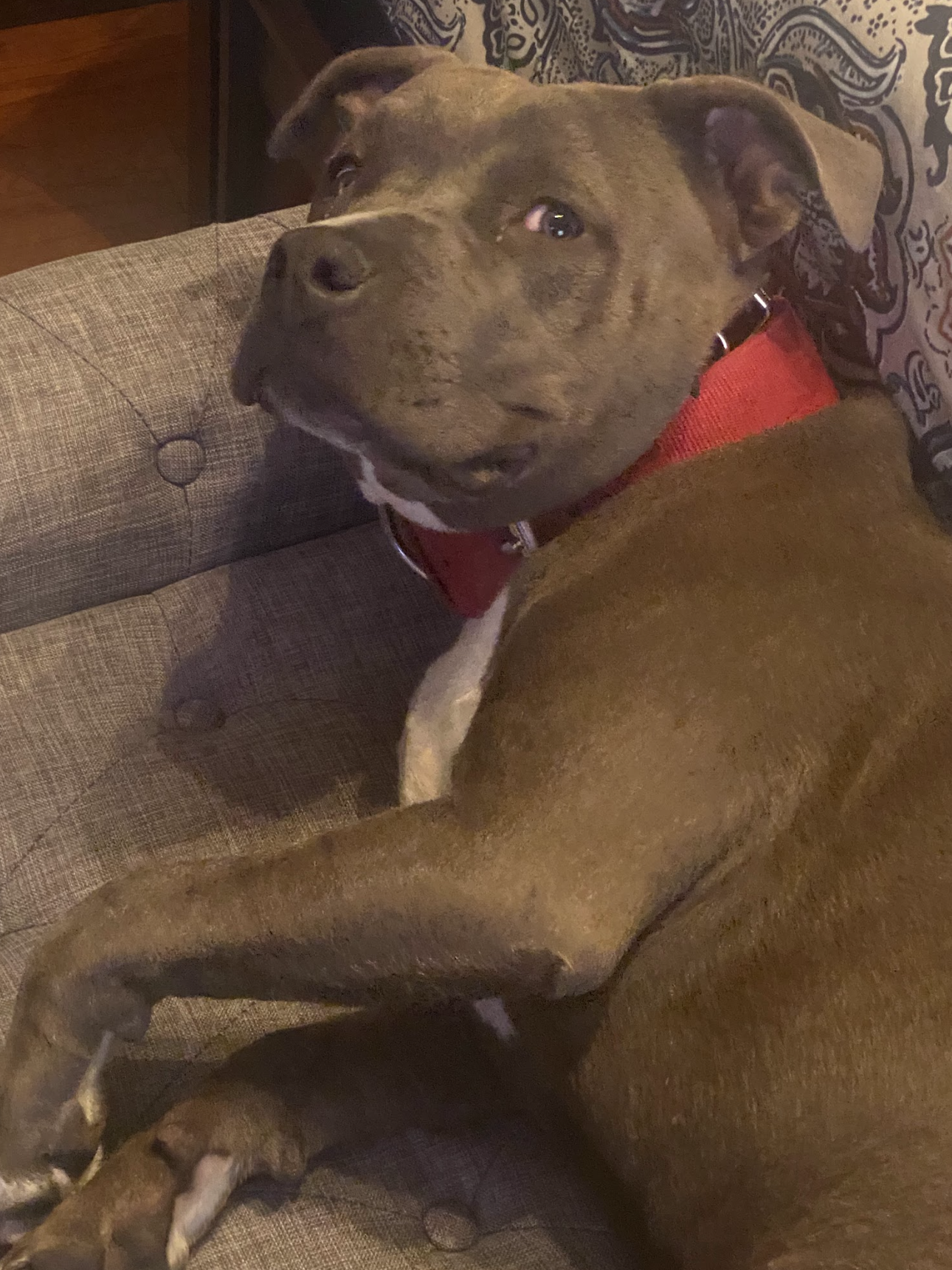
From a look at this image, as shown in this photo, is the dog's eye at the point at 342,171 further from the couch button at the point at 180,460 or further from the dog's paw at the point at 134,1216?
the dog's paw at the point at 134,1216

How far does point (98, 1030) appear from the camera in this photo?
3.72 ft

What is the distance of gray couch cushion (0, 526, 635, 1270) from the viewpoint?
49.5 inches

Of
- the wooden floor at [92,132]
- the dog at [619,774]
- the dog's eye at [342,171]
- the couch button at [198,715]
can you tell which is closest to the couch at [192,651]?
the couch button at [198,715]

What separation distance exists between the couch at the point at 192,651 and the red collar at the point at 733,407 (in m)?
0.37

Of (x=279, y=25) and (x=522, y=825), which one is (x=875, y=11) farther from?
(x=279, y=25)

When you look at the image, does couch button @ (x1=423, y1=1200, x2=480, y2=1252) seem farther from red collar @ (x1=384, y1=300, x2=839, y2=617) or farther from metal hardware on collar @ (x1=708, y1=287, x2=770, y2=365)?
metal hardware on collar @ (x1=708, y1=287, x2=770, y2=365)

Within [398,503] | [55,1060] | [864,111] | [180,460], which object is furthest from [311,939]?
[864,111]

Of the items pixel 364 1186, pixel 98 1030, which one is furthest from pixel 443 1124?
pixel 98 1030

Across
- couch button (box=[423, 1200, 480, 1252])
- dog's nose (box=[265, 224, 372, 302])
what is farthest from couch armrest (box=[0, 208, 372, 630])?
couch button (box=[423, 1200, 480, 1252])

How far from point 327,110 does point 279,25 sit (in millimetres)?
1074

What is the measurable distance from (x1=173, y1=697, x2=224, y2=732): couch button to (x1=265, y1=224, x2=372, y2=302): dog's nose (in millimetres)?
641

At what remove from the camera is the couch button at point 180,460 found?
5.23ft

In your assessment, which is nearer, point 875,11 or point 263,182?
point 875,11

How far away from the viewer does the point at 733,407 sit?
1.25 metres
